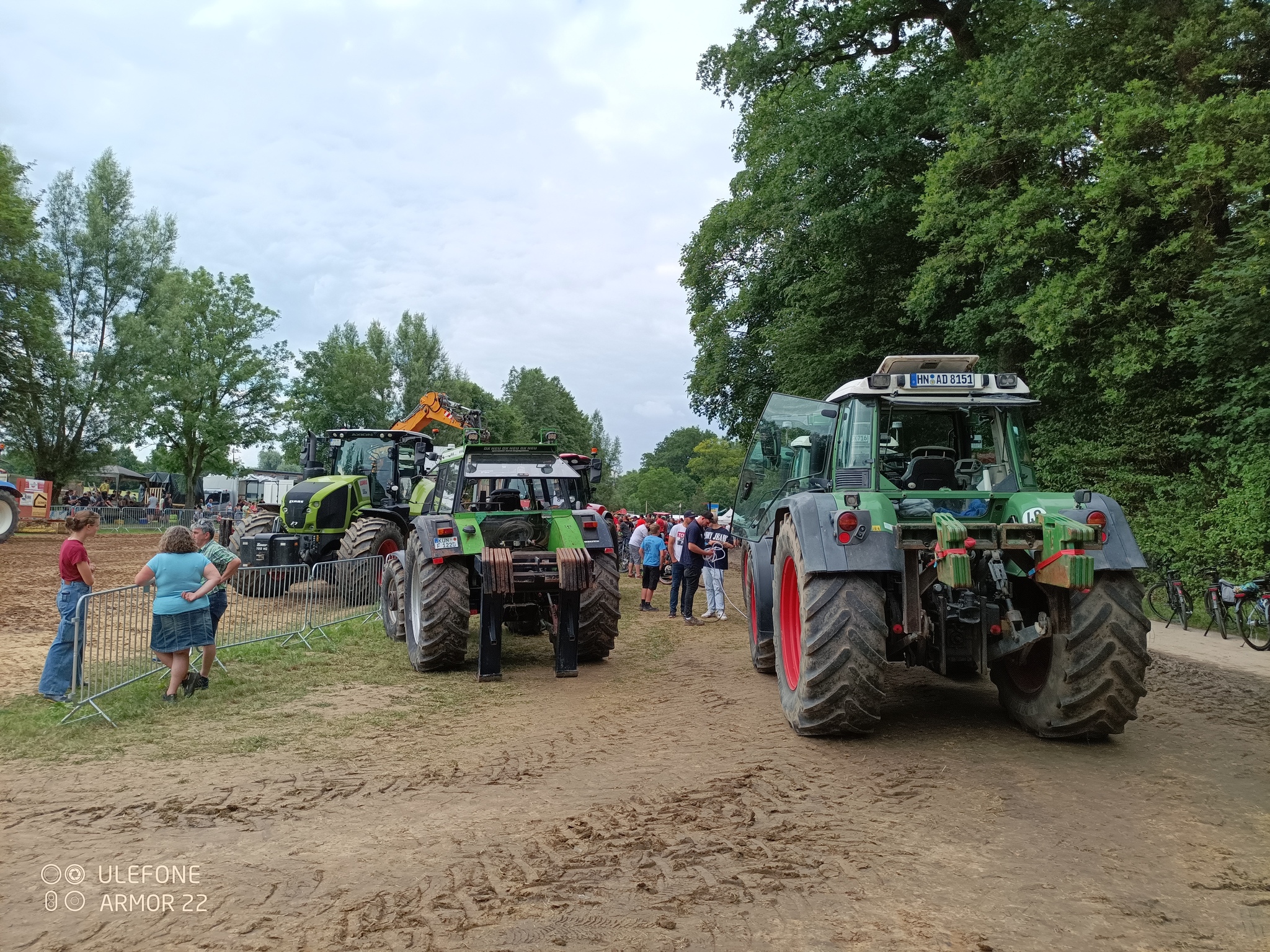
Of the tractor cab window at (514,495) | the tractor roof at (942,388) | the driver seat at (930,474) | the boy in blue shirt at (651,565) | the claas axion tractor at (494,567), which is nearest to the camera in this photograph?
Answer: the tractor roof at (942,388)

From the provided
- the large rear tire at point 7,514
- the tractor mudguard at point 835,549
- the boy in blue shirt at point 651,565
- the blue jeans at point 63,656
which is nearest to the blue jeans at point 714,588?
the boy in blue shirt at point 651,565

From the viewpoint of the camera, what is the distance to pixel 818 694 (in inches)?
221

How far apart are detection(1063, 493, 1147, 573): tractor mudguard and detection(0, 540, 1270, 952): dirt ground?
4.05 feet

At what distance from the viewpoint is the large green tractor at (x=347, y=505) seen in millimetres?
12797

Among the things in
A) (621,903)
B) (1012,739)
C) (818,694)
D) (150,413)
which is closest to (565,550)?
(818,694)

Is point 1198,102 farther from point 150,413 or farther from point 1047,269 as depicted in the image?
point 150,413

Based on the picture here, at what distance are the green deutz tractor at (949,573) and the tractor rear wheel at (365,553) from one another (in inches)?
246

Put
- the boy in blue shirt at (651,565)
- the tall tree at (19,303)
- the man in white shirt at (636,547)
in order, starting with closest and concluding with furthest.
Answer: the boy in blue shirt at (651,565)
the man in white shirt at (636,547)
the tall tree at (19,303)

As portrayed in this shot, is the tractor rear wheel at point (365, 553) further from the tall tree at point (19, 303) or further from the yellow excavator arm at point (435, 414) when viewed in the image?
the tall tree at point (19, 303)

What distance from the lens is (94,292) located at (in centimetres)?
3647

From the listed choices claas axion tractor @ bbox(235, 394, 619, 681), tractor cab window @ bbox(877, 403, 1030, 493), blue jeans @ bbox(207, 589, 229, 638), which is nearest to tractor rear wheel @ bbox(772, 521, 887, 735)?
tractor cab window @ bbox(877, 403, 1030, 493)

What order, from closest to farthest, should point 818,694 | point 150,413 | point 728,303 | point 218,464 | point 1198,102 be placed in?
point 818,694, point 1198,102, point 728,303, point 150,413, point 218,464

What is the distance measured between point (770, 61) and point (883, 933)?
20.5 m

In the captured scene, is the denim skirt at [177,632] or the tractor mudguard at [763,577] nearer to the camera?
the denim skirt at [177,632]
